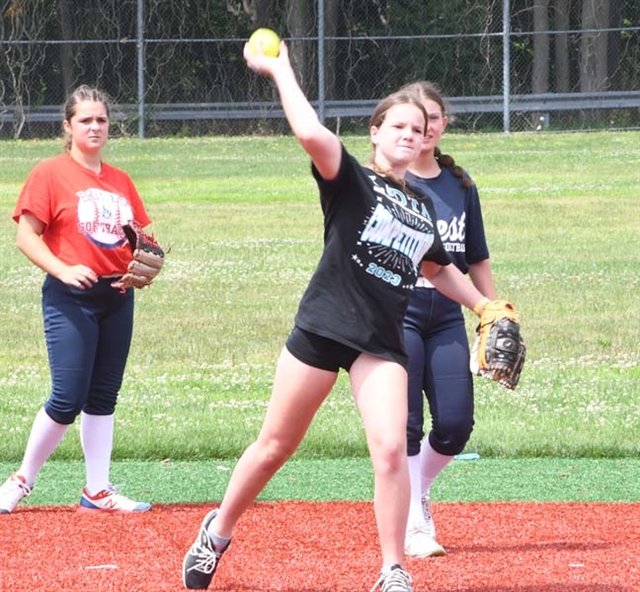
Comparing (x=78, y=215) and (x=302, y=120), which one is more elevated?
(x=302, y=120)

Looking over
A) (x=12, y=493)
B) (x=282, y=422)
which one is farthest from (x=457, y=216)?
(x=12, y=493)

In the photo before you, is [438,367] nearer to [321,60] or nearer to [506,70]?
[506,70]

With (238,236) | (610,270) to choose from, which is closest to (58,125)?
(238,236)

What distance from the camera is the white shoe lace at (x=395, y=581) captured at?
439 cm

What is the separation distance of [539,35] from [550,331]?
1852 centimetres

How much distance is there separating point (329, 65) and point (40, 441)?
959 inches

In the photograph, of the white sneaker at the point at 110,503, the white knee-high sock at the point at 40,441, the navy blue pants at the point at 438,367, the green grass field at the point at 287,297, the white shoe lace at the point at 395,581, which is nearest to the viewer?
the white shoe lace at the point at 395,581

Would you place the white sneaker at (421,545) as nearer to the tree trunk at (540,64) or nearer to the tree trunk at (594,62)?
the tree trunk at (540,64)

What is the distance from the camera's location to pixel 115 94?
3064 centimetres

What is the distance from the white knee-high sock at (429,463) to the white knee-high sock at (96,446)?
1502mm

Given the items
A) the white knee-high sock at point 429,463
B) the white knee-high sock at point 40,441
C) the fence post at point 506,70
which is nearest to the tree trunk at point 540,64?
the fence post at point 506,70

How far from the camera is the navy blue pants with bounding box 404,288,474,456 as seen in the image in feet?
17.9

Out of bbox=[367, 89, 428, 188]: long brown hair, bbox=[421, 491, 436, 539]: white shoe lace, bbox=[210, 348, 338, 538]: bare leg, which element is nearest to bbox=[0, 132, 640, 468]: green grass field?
bbox=[421, 491, 436, 539]: white shoe lace

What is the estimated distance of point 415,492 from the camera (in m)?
5.59
